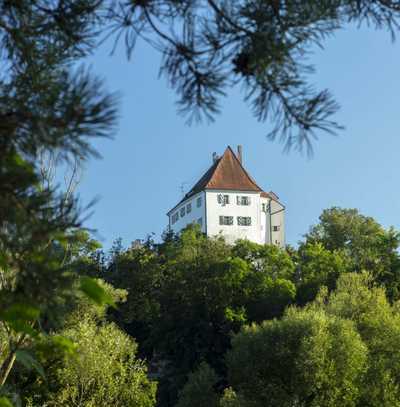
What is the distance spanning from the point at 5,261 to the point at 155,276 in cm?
4839

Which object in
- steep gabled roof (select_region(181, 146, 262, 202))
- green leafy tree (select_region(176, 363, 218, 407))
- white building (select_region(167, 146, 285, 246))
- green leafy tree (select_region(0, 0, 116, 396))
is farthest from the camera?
steep gabled roof (select_region(181, 146, 262, 202))

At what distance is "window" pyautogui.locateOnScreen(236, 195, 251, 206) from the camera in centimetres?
8350

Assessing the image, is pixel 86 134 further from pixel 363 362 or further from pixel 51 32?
pixel 363 362

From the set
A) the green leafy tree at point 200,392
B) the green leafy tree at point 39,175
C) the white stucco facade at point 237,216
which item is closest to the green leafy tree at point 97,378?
the green leafy tree at point 200,392

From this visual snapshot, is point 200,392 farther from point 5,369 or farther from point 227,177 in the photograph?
point 227,177

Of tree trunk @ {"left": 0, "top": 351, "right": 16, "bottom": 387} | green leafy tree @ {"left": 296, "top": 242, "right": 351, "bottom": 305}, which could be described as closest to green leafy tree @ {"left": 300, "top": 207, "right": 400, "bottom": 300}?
green leafy tree @ {"left": 296, "top": 242, "right": 351, "bottom": 305}

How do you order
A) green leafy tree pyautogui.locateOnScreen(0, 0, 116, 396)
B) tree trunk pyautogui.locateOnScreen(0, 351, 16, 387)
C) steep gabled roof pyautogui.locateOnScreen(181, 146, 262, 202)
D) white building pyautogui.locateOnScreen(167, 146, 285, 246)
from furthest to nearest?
steep gabled roof pyautogui.locateOnScreen(181, 146, 262, 202), white building pyautogui.locateOnScreen(167, 146, 285, 246), tree trunk pyautogui.locateOnScreen(0, 351, 16, 387), green leafy tree pyautogui.locateOnScreen(0, 0, 116, 396)

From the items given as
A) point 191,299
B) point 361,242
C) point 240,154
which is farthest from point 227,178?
point 191,299

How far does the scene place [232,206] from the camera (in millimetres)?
82688

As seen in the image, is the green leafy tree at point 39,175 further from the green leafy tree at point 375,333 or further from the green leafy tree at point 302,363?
the green leafy tree at point 375,333

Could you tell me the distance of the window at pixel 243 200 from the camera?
83500 millimetres

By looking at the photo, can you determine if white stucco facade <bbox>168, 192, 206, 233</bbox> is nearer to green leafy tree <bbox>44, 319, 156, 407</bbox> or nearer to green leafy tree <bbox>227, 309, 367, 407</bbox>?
green leafy tree <bbox>227, 309, 367, 407</bbox>

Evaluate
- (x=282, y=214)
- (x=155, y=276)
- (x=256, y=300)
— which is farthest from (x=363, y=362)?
(x=282, y=214)

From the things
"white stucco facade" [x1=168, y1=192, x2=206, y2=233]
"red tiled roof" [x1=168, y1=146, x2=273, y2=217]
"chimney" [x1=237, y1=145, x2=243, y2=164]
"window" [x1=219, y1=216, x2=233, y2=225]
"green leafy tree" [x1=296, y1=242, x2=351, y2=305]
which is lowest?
"green leafy tree" [x1=296, y1=242, x2=351, y2=305]
